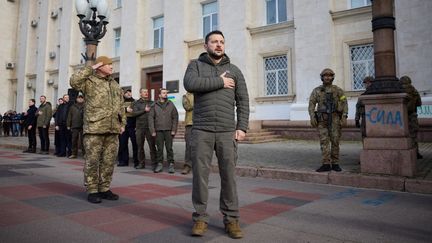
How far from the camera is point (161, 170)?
7461 millimetres

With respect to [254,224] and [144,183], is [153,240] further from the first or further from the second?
[144,183]

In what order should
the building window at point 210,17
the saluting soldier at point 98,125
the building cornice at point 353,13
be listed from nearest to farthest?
the saluting soldier at point 98,125 < the building cornice at point 353,13 < the building window at point 210,17

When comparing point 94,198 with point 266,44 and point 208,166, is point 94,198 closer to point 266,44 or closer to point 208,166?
point 208,166

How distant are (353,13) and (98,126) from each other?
12.8 m

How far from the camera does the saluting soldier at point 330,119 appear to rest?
617 cm

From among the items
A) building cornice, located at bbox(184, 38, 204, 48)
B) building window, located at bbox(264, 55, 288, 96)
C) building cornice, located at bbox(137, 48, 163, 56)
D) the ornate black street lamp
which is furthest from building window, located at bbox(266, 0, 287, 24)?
the ornate black street lamp

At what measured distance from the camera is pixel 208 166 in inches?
125

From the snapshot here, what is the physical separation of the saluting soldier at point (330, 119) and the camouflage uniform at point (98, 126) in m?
3.90

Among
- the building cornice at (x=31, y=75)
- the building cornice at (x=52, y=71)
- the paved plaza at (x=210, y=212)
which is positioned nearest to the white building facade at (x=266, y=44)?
the building cornice at (x=52, y=71)

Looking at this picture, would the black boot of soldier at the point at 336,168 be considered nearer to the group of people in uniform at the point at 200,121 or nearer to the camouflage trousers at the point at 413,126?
the group of people in uniform at the point at 200,121

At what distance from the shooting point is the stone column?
5.43 meters

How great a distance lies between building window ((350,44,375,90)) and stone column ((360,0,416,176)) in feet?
26.7

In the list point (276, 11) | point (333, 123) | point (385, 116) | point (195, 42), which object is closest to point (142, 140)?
point (333, 123)

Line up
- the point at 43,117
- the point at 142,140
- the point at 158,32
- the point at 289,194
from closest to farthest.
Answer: the point at 289,194 < the point at 142,140 < the point at 43,117 < the point at 158,32
